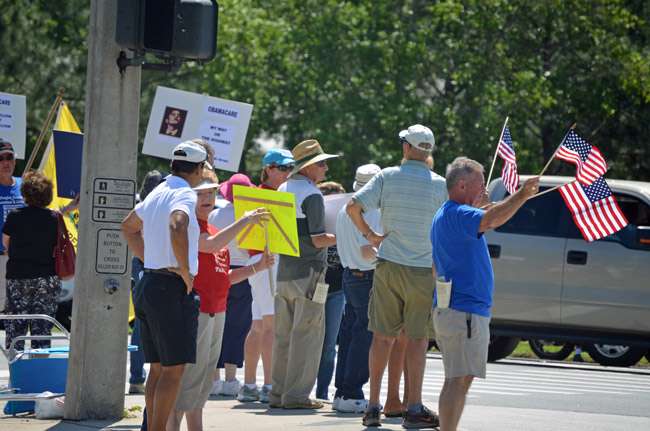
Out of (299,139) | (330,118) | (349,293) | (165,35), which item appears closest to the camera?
(165,35)

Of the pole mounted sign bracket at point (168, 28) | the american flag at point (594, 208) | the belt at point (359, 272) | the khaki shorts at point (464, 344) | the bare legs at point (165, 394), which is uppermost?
the pole mounted sign bracket at point (168, 28)

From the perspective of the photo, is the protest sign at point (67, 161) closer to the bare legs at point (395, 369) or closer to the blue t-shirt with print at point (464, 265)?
the bare legs at point (395, 369)

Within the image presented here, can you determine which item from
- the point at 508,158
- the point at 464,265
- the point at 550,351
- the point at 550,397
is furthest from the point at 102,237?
the point at 550,351

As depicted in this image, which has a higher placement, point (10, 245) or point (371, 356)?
point (10, 245)

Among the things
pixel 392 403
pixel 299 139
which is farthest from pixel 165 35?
pixel 299 139

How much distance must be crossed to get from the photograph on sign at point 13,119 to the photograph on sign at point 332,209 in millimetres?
3715

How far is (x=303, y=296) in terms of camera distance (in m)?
8.33

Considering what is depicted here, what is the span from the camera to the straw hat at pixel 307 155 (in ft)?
27.5

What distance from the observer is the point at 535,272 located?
43.0 feet

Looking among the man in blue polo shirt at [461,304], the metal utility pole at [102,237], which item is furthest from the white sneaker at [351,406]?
the man in blue polo shirt at [461,304]

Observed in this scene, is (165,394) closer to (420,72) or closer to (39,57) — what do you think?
(420,72)

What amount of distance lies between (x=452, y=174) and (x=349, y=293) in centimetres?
219

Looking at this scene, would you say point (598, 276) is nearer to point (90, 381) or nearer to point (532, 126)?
point (90, 381)

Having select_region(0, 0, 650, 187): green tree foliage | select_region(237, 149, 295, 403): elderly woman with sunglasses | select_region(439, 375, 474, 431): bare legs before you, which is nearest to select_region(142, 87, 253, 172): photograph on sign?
select_region(237, 149, 295, 403): elderly woman with sunglasses
